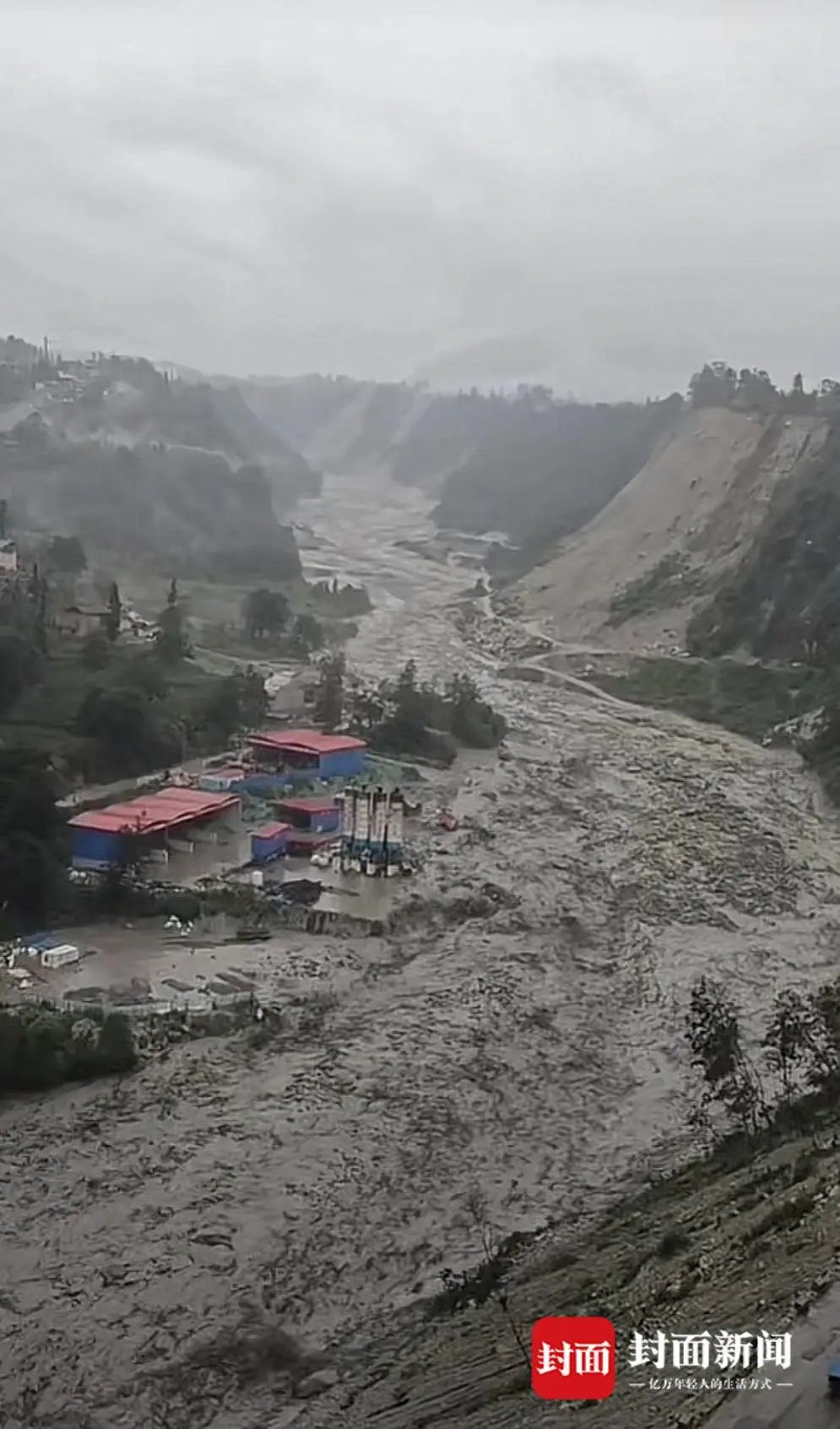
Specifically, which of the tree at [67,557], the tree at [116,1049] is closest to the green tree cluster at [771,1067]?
the tree at [116,1049]

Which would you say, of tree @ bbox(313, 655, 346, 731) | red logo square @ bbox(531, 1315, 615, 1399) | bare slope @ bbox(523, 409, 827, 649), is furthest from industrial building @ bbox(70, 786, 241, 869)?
bare slope @ bbox(523, 409, 827, 649)

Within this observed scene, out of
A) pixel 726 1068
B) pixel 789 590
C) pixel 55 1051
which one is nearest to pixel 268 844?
pixel 55 1051

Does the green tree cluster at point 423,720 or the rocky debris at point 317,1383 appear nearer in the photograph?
the rocky debris at point 317,1383

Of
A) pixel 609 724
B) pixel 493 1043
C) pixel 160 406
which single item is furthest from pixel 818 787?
pixel 160 406

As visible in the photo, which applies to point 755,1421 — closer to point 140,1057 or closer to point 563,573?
point 140,1057

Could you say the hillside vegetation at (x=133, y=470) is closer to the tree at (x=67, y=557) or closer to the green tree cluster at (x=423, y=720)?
the tree at (x=67, y=557)

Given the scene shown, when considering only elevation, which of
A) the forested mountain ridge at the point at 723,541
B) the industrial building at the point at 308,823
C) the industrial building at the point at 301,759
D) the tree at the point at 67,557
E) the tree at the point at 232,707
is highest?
the forested mountain ridge at the point at 723,541
